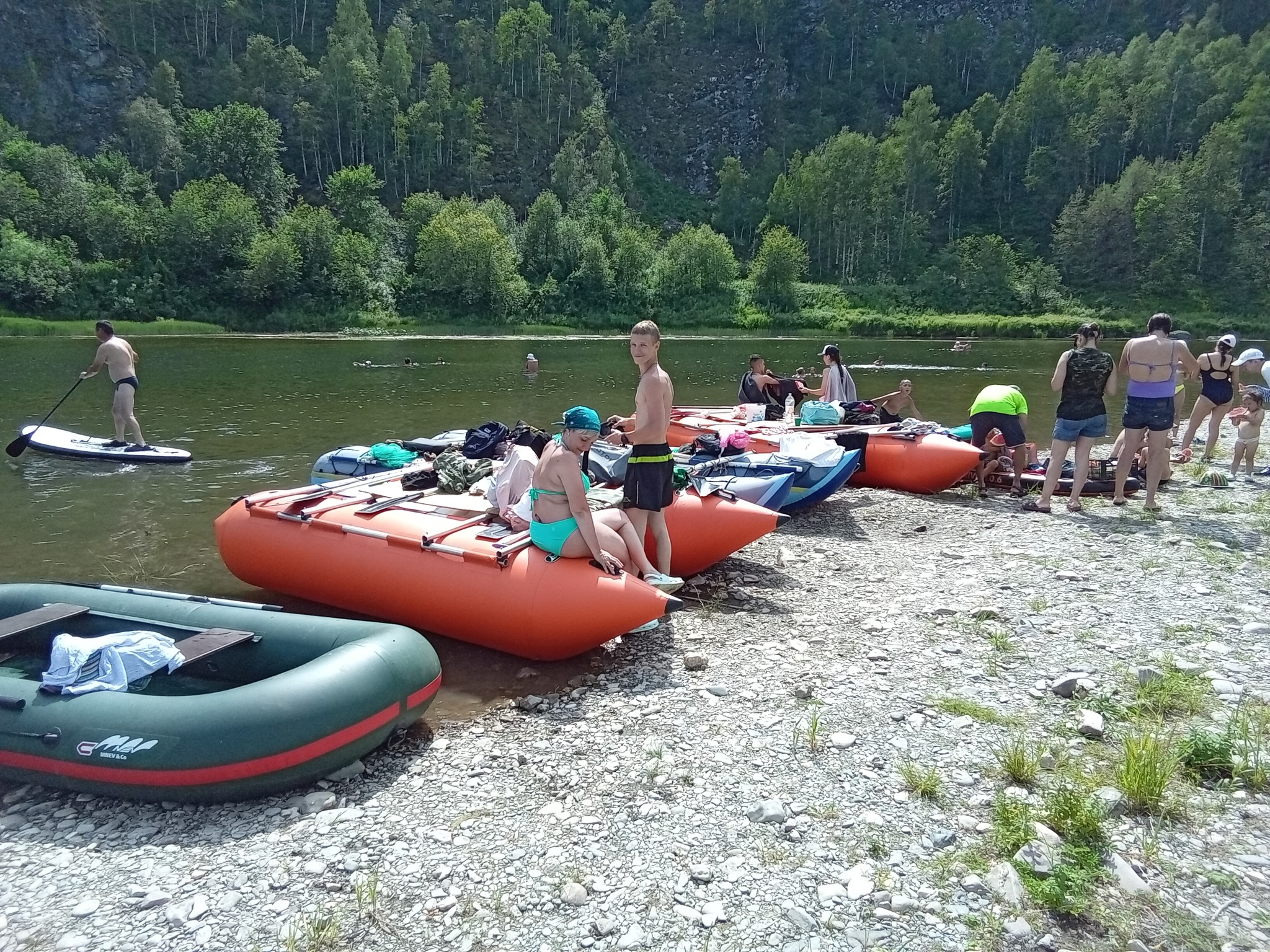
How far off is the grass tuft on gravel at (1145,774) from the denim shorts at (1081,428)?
5988 millimetres

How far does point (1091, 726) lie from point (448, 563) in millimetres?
4373

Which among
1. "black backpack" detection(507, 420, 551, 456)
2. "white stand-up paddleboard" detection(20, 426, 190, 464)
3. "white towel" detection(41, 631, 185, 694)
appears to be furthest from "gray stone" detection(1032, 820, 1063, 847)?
"white stand-up paddleboard" detection(20, 426, 190, 464)

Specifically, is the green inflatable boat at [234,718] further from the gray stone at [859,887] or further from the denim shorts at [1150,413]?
the denim shorts at [1150,413]

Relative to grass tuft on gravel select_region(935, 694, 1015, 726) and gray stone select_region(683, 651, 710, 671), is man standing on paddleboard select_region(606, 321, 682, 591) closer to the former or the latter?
gray stone select_region(683, 651, 710, 671)

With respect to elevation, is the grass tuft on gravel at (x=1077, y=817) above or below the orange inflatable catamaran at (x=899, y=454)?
below

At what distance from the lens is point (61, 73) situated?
237ft

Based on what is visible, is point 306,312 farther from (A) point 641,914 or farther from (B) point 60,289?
(A) point 641,914

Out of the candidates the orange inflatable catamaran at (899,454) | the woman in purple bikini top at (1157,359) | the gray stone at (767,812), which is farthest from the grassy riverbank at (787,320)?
the gray stone at (767,812)

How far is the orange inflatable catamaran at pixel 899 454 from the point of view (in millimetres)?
10500

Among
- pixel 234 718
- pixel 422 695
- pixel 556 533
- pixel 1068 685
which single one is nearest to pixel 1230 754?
pixel 1068 685

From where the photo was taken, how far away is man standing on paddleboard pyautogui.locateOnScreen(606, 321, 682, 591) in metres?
6.02

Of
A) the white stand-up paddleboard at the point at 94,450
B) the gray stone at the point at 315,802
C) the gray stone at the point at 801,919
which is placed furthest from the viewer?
the white stand-up paddleboard at the point at 94,450

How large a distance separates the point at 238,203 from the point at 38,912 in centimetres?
6287

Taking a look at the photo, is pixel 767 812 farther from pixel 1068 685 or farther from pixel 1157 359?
pixel 1157 359
